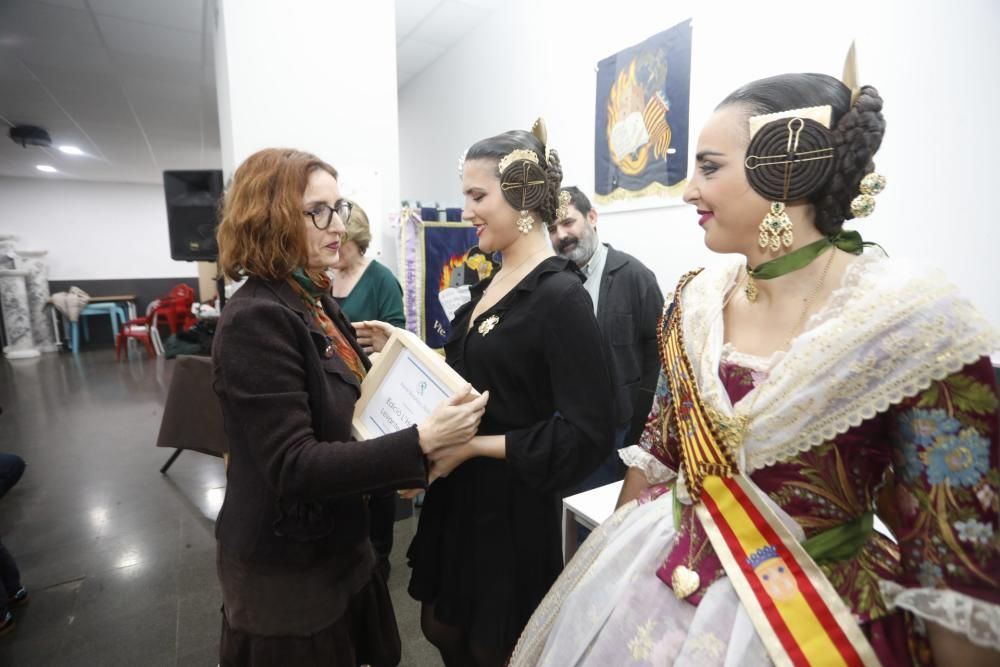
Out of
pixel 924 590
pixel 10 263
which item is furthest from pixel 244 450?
pixel 10 263

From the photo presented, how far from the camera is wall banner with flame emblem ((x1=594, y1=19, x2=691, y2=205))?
2336mm

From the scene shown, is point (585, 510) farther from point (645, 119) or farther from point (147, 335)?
point (147, 335)

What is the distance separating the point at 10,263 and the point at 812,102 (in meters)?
12.6

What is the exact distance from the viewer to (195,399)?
3.03m

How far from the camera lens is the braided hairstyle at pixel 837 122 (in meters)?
0.68

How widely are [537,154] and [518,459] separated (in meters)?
0.68

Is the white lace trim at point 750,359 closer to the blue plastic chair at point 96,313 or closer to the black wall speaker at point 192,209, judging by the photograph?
the black wall speaker at point 192,209

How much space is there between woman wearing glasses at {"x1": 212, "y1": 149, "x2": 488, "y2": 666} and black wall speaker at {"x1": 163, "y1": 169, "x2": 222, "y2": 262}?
3.52 m

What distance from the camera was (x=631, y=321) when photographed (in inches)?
93.3

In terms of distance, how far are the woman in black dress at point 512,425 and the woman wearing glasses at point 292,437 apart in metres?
0.14

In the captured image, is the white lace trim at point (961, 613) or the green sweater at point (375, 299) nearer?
the white lace trim at point (961, 613)

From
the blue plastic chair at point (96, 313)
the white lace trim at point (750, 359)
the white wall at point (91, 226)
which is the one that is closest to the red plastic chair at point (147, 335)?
the blue plastic chair at point (96, 313)

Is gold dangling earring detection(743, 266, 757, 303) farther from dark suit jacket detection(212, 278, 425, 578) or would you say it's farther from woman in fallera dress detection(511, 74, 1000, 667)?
dark suit jacket detection(212, 278, 425, 578)

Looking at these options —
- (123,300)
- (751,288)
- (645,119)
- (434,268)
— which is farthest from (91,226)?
(751,288)
